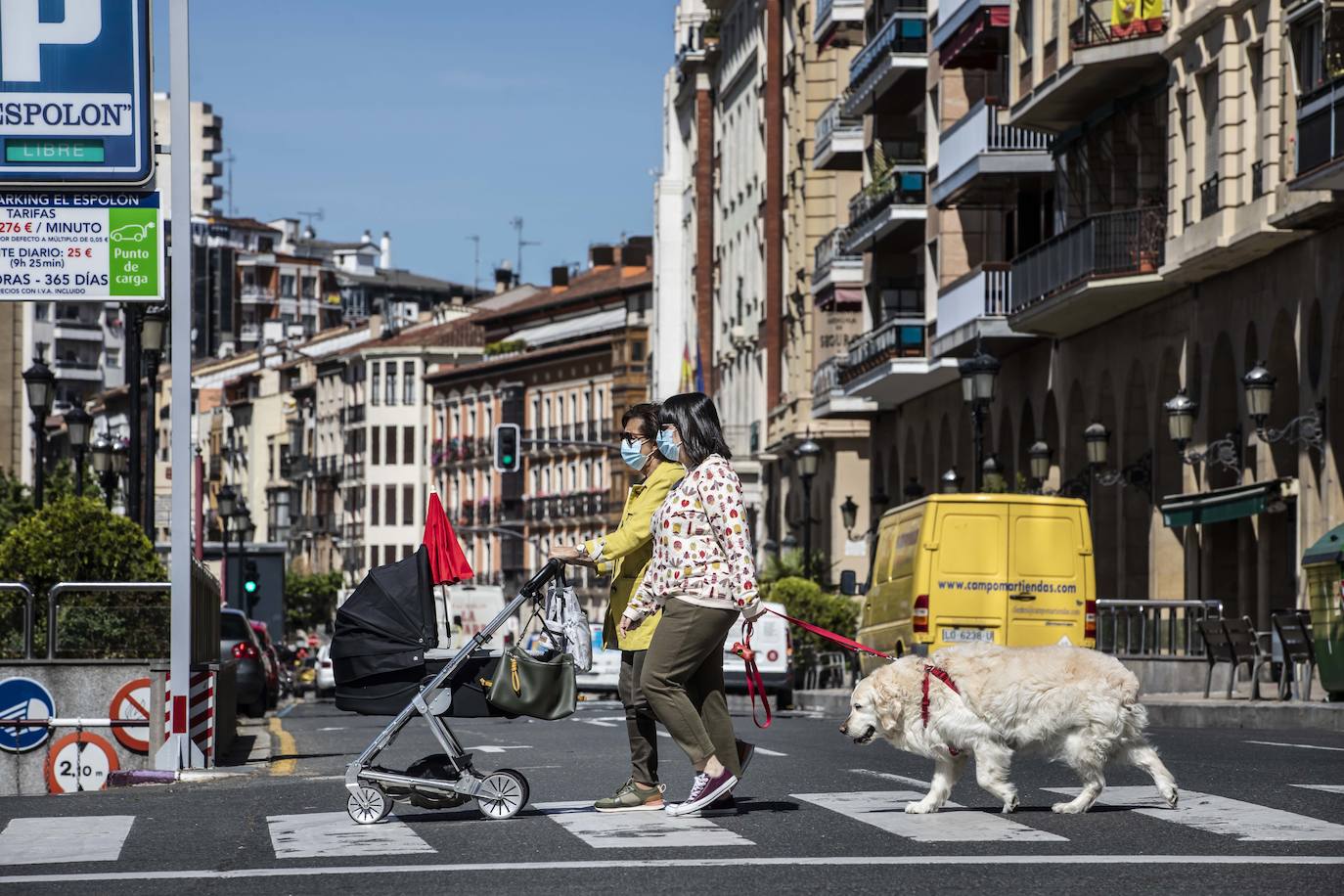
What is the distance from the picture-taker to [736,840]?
11289 mm

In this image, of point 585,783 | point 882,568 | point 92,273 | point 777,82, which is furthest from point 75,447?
point 777,82

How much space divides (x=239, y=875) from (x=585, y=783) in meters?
5.44

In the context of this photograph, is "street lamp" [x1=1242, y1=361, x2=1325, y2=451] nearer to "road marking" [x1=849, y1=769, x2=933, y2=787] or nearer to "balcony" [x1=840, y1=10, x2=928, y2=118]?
"road marking" [x1=849, y1=769, x2=933, y2=787]

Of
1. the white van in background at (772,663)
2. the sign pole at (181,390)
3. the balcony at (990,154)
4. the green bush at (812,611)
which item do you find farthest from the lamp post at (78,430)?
the sign pole at (181,390)

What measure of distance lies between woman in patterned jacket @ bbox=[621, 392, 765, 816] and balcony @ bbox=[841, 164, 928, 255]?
44919 mm

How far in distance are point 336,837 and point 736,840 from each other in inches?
73.4

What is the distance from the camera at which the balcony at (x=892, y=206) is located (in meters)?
57.3

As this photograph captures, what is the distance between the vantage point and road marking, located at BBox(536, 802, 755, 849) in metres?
11.2

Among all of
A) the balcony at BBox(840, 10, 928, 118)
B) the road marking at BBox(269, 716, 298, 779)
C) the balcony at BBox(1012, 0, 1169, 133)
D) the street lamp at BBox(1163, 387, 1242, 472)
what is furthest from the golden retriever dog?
the balcony at BBox(840, 10, 928, 118)

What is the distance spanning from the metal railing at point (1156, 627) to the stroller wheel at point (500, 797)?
75.5 ft

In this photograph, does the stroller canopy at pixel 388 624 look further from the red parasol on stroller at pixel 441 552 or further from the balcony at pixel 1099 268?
the balcony at pixel 1099 268

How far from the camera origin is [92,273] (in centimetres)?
1962

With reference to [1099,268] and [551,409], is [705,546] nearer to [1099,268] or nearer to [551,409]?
[1099,268]

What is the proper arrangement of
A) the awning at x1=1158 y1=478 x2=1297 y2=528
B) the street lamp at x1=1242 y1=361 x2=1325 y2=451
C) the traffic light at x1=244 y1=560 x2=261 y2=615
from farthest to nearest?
the traffic light at x1=244 y1=560 x2=261 y2=615 < the awning at x1=1158 y1=478 x2=1297 y2=528 < the street lamp at x1=1242 y1=361 x2=1325 y2=451
